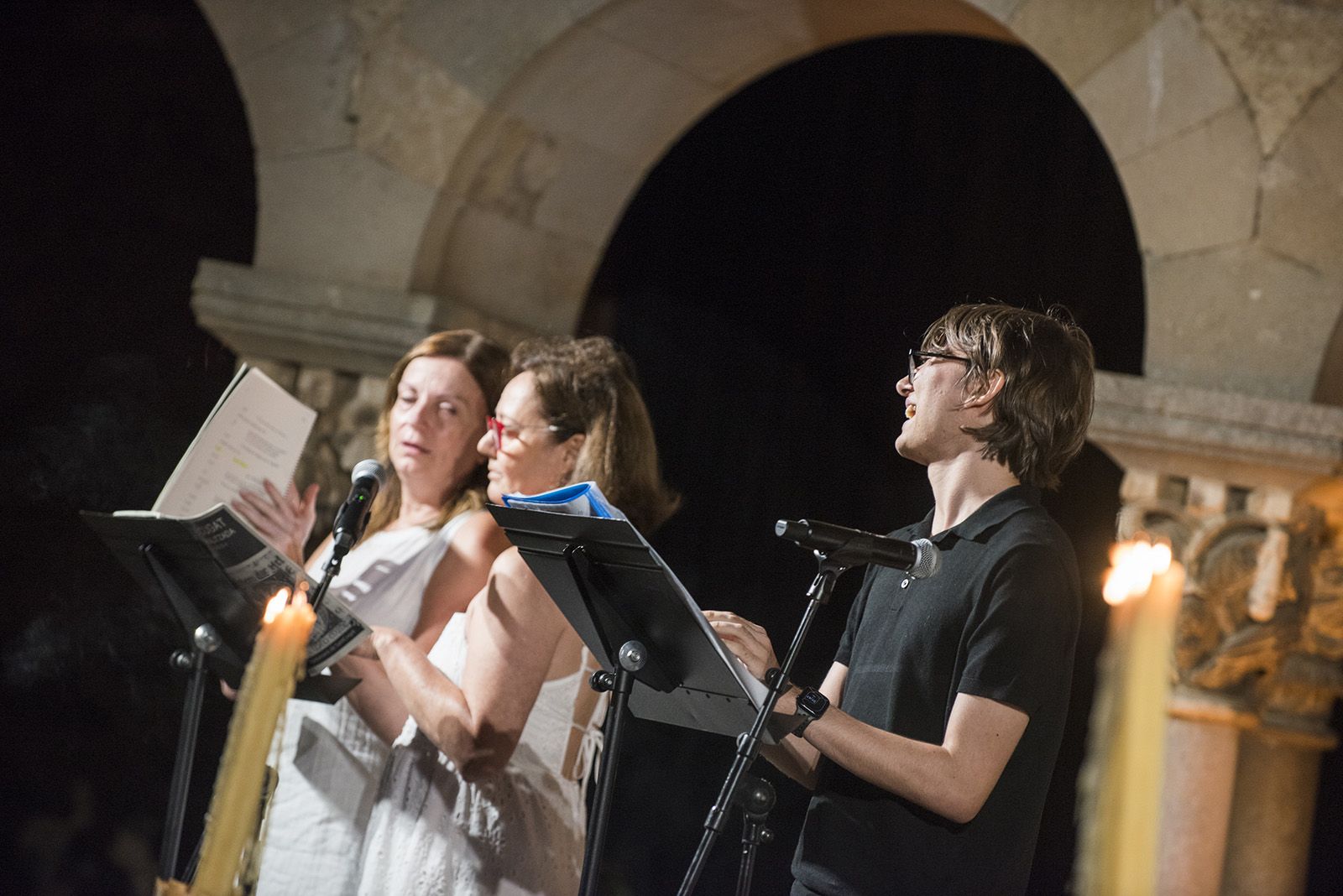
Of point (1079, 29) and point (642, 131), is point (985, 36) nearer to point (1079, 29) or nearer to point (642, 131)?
point (1079, 29)

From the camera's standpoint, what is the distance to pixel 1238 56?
133 inches

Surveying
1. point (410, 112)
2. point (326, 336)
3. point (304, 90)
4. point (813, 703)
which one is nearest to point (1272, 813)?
point (813, 703)

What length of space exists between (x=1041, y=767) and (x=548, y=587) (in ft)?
2.38

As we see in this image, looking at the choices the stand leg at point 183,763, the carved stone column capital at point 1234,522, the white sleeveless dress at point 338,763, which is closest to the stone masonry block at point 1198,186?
the carved stone column capital at point 1234,522

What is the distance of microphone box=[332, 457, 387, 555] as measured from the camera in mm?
2268

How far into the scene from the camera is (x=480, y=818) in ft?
8.40

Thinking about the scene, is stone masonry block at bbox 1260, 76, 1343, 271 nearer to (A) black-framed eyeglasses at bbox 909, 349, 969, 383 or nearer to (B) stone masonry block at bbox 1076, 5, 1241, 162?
(B) stone masonry block at bbox 1076, 5, 1241, 162

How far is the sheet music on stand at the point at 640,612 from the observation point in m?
1.81

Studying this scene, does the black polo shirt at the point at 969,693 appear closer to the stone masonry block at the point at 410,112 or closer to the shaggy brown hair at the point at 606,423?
the shaggy brown hair at the point at 606,423

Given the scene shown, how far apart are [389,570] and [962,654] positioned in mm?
1384

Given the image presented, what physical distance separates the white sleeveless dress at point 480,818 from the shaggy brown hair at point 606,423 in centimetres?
37

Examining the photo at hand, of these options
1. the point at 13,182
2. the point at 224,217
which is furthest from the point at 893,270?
the point at 13,182

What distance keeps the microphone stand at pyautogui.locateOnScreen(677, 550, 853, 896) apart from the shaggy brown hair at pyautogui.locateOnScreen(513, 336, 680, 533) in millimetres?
997

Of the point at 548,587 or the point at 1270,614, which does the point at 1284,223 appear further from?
the point at 548,587
